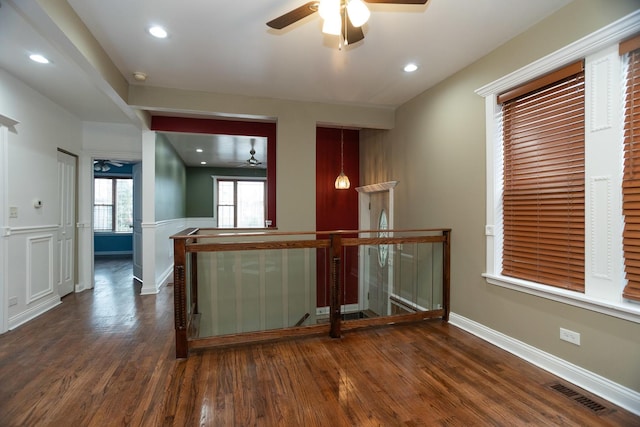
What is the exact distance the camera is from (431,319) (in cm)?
346

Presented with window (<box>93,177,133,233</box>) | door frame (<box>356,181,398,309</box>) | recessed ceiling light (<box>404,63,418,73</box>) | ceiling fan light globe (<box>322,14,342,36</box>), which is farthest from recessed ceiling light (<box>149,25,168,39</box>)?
window (<box>93,177,133,233</box>)

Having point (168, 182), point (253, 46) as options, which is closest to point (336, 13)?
point (253, 46)

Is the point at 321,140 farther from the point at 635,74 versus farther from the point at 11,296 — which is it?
the point at 11,296

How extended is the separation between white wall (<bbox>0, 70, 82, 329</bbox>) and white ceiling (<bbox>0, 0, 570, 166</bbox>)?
27 cm

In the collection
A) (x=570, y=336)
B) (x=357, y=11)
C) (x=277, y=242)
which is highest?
(x=357, y=11)

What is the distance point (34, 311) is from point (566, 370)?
17.7ft

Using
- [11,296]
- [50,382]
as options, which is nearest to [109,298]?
[11,296]

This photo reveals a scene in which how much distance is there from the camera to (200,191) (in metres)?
8.86

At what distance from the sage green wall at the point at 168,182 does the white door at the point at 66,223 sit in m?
1.19

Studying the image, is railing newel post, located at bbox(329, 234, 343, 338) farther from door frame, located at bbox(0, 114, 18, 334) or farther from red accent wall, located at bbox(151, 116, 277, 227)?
door frame, located at bbox(0, 114, 18, 334)

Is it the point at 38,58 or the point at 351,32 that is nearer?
the point at 351,32

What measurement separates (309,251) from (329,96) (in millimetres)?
2092

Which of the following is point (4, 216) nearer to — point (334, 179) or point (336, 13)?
point (336, 13)

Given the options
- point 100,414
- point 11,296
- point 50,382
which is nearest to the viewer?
point 100,414
